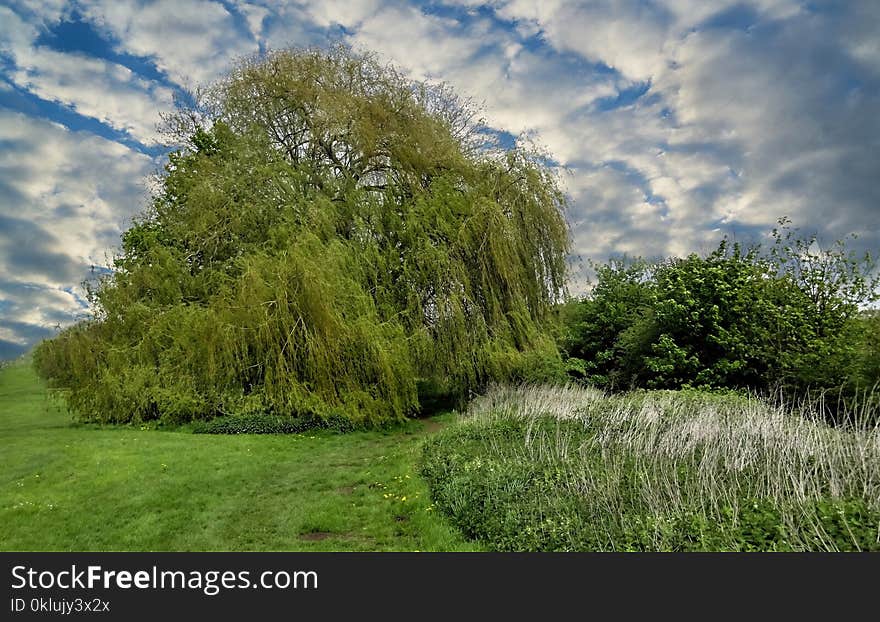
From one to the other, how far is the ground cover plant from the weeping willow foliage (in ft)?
15.9

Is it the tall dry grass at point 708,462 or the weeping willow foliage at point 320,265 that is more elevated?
the weeping willow foliage at point 320,265

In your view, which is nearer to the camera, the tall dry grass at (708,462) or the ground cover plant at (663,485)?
the ground cover plant at (663,485)

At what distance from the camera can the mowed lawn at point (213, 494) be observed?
6605 millimetres

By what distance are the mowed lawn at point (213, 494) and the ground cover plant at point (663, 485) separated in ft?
2.59

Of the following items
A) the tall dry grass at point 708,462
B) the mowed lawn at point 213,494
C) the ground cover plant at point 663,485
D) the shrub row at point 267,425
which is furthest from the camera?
the shrub row at point 267,425

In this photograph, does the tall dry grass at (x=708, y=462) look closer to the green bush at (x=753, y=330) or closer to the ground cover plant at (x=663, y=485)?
the ground cover plant at (x=663, y=485)

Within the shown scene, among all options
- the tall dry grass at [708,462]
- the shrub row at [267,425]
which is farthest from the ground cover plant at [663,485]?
the shrub row at [267,425]

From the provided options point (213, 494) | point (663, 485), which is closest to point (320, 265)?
point (213, 494)

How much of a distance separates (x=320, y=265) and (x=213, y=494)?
25.3ft

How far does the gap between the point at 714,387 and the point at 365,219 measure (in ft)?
41.7

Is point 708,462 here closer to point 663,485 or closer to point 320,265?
point 663,485
